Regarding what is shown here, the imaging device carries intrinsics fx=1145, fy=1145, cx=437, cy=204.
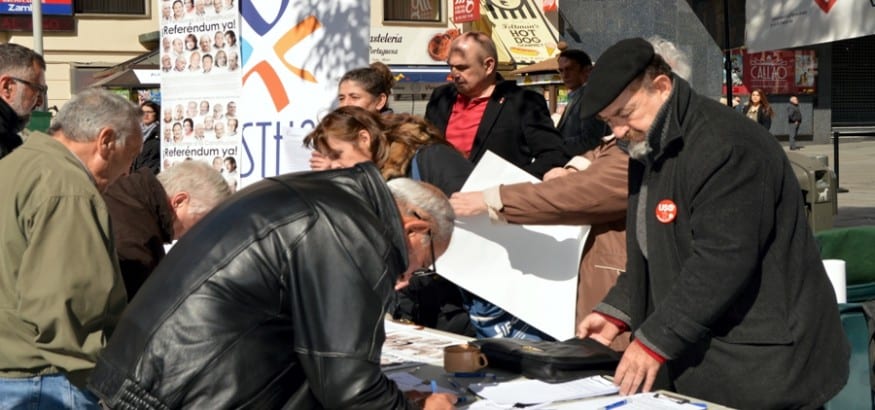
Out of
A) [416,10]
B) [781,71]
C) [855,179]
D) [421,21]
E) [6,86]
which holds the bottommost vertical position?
[855,179]

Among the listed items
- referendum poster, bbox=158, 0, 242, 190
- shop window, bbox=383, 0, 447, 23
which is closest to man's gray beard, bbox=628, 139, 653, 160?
referendum poster, bbox=158, 0, 242, 190

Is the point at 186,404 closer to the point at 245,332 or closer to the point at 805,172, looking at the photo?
the point at 245,332

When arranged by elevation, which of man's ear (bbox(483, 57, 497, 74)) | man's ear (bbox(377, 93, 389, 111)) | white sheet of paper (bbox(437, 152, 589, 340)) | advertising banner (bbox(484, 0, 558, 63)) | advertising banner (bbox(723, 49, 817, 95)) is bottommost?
white sheet of paper (bbox(437, 152, 589, 340))

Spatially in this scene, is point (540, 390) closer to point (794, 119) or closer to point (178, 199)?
point (178, 199)

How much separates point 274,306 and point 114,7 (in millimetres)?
26127

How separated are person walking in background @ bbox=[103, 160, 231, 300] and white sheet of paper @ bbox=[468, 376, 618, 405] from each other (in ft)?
4.22

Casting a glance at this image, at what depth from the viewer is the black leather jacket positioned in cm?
230

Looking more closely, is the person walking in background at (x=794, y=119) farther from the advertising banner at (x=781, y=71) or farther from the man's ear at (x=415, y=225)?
the man's ear at (x=415, y=225)

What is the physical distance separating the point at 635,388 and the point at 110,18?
997 inches

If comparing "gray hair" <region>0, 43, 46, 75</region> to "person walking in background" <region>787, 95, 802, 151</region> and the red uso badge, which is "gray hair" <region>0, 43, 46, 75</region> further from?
"person walking in background" <region>787, 95, 802, 151</region>

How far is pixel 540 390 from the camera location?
321cm

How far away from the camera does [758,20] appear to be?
21.5 feet

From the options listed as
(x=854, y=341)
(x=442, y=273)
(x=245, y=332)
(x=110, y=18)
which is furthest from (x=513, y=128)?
(x=110, y=18)

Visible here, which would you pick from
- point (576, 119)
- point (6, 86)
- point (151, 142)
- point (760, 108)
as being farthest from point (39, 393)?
point (760, 108)
